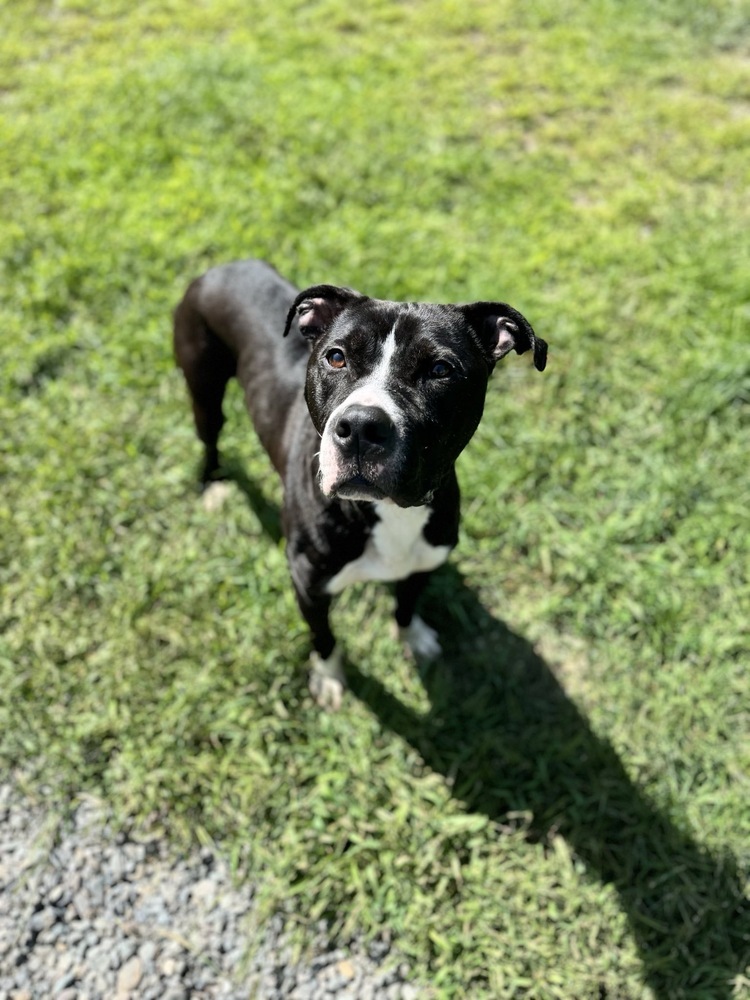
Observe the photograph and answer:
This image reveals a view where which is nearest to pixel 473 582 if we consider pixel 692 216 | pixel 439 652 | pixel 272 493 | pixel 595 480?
pixel 439 652

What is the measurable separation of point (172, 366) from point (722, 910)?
4.08 m

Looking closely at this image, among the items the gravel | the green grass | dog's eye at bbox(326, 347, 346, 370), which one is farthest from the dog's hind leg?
the gravel

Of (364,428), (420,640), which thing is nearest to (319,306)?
(364,428)

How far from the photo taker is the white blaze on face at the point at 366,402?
238 centimetres

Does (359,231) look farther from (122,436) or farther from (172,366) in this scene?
(122,436)

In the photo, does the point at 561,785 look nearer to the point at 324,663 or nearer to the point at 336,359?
the point at 324,663

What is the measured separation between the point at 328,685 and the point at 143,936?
130 centimetres

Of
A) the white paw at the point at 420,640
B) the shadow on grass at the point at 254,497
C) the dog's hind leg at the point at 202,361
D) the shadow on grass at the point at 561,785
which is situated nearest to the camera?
the shadow on grass at the point at 561,785

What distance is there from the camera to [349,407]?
2.37 m

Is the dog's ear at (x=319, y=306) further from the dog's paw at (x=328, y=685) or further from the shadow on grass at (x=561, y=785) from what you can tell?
the shadow on grass at (x=561, y=785)

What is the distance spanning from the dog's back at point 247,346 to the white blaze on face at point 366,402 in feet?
2.96

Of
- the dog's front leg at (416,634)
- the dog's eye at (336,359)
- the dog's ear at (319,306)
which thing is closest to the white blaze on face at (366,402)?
the dog's eye at (336,359)

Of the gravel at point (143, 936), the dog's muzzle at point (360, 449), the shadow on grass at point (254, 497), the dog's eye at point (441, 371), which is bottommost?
the gravel at point (143, 936)

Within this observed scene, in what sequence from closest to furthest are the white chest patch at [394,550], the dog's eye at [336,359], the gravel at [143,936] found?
the dog's eye at [336,359] → the white chest patch at [394,550] → the gravel at [143,936]
